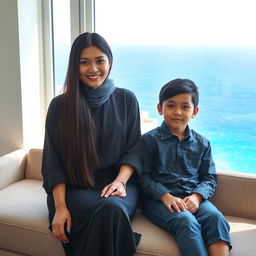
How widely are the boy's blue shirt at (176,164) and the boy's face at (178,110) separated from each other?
6 centimetres

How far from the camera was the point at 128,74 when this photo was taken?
2.39 m

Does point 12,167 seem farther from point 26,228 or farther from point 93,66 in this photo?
point 93,66

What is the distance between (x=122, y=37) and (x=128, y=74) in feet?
0.80

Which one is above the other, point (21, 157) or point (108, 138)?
point (108, 138)

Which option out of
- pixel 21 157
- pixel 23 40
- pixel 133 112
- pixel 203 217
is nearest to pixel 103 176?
pixel 133 112

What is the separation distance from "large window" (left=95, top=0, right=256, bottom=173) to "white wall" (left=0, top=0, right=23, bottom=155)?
0.54 metres

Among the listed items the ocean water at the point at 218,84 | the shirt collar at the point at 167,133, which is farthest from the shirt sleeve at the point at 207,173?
the ocean water at the point at 218,84

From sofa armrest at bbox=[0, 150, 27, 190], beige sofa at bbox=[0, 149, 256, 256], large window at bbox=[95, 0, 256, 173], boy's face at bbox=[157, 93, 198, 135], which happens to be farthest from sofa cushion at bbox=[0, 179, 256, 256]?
large window at bbox=[95, 0, 256, 173]

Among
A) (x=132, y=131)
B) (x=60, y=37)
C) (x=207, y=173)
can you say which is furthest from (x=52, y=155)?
(x=60, y=37)

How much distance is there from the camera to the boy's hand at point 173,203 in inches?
62.1

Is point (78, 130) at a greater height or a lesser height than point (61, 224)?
greater

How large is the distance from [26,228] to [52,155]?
36 centimetres

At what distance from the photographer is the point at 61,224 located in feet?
5.01

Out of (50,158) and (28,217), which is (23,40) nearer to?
(50,158)
